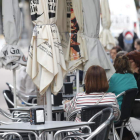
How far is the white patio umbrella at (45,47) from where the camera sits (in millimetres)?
5004

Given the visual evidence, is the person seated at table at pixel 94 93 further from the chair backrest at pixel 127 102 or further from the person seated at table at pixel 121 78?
the person seated at table at pixel 121 78

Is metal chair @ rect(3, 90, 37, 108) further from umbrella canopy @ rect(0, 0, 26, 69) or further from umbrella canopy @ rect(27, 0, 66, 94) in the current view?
umbrella canopy @ rect(27, 0, 66, 94)

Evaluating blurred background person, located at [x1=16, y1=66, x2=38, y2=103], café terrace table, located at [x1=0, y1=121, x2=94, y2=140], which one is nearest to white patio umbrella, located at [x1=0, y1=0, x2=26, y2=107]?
blurred background person, located at [x1=16, y1=66, x2=38, y2=103]

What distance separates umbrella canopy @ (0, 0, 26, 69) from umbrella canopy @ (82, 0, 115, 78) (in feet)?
3.58

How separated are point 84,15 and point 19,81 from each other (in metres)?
2.38

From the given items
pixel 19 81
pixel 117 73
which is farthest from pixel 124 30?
pixel 117 73

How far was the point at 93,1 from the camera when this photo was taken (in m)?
6.08

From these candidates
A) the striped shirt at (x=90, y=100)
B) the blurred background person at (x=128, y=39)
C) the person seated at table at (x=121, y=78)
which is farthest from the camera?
the blurred background person at (x=128, y=39)

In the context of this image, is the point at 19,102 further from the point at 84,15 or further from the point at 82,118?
the point at 82,118

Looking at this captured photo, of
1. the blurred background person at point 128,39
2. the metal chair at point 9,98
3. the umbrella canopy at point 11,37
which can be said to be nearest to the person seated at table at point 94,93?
the umbrella canopy at point 11,37

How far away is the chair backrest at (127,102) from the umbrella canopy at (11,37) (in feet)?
5.81

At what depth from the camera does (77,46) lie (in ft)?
20.2

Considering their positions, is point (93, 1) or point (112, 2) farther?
point (112, 2)

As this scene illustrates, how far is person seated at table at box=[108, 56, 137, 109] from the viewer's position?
6.17m
